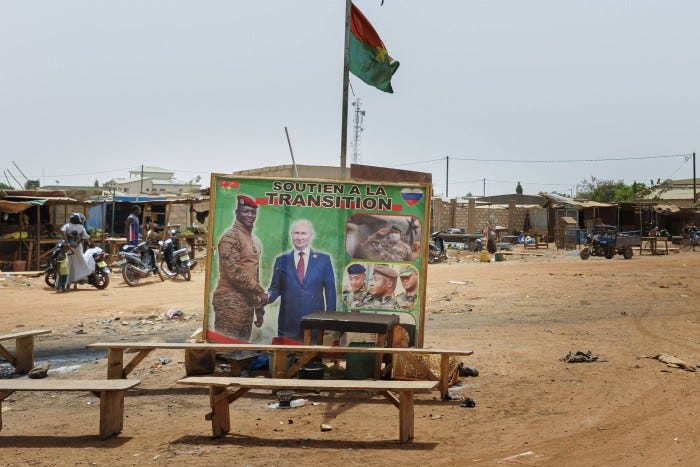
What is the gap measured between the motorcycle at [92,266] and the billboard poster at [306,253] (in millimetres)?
10216

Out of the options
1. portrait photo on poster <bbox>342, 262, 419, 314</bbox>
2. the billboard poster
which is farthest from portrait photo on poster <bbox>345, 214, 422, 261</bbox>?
portrait photo on poster <bbox>342, 262, 419, 314</bbox>

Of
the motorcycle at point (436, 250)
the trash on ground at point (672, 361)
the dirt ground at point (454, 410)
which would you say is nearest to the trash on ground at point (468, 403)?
the dirt ground at point (454, 410)

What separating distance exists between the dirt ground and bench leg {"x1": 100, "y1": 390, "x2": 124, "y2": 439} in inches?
6.2

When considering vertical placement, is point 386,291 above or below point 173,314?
above

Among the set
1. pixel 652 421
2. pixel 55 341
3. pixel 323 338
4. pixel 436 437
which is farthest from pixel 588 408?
pixel 55 341

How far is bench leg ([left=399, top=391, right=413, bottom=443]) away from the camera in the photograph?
6.54 metres

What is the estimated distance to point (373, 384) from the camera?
6.79 meters

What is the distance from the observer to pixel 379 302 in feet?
30.5

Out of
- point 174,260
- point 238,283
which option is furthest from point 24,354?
point 174,260

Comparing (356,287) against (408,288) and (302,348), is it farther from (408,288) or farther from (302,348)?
(302,348)

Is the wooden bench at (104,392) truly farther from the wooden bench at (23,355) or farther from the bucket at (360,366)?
the wooden bench at (23,355)

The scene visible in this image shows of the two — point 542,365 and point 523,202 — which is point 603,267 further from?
point 523,202

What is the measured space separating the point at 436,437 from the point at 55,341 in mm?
7509

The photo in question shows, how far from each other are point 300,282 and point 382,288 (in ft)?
3.09
